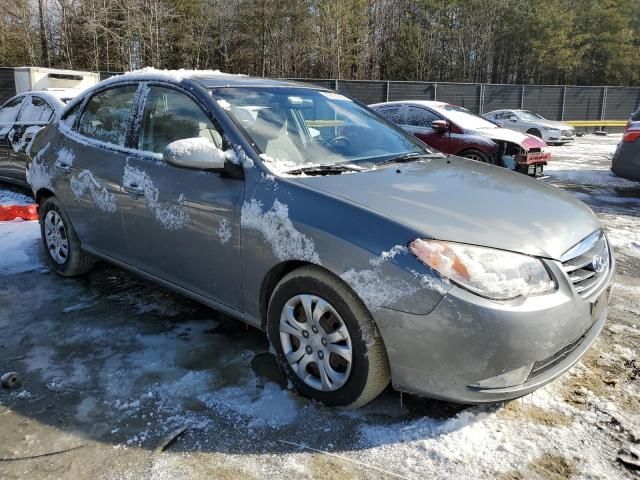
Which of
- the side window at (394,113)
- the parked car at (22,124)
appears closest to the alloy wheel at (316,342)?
the parked car at (22,124)

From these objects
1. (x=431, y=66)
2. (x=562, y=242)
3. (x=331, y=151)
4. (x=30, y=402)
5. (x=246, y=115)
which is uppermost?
(x=431, y=66)

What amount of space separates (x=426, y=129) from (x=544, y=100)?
18917mm

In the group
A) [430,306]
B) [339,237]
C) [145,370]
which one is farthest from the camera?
[145,370]

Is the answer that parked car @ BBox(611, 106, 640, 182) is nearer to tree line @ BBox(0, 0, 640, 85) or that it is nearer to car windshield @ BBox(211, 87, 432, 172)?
car windshield @ BBox(211, 87, 432, 172)

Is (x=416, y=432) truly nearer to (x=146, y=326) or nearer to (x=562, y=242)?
(x=562, y=242)

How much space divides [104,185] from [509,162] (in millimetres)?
7198

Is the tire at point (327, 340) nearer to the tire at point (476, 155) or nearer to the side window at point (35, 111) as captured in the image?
the side window at point (35, 111)

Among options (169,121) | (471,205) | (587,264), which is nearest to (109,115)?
(169,121)

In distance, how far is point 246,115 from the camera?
320cm

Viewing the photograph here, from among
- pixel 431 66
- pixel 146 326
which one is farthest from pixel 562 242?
pixel 431 66

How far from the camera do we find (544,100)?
84.3ft

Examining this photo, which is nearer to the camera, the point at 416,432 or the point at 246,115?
the point at 416,432

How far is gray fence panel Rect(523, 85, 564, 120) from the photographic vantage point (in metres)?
25.3

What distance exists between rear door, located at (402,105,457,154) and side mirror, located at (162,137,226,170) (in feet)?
22.5
